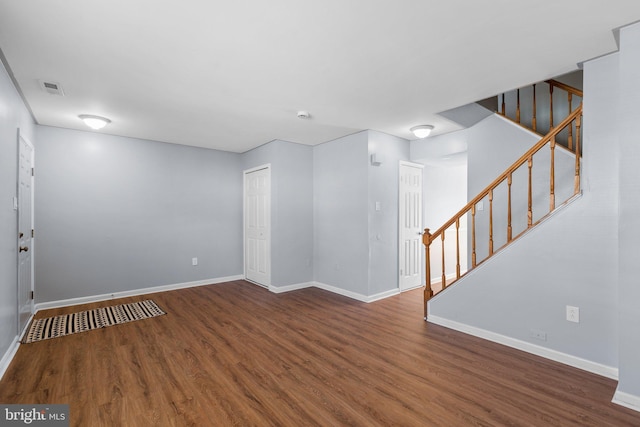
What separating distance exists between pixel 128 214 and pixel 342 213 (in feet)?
10.7

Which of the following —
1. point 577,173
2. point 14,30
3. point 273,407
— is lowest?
point 273,407

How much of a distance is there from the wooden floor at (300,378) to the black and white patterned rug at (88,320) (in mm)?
203

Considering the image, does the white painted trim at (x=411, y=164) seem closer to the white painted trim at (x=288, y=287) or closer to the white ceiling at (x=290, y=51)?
the white ceiling at (x=290, y=51)

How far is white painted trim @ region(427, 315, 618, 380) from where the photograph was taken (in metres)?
2.40

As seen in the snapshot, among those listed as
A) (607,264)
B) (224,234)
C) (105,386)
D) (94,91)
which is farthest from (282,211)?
(607,264)

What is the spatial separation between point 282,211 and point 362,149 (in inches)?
62.7

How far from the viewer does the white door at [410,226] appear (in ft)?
16.1

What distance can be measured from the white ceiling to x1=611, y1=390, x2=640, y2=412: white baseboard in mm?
2417

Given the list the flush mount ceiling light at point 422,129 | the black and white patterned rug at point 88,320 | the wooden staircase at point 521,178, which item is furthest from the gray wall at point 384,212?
the black and white patterned rug at point 88,320

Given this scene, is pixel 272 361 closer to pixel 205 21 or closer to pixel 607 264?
pixel 205 21

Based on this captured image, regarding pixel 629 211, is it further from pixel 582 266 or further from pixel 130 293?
pixel 130 293

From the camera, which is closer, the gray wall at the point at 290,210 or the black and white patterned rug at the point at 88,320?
the black and white patterned rug at the point at 88,320

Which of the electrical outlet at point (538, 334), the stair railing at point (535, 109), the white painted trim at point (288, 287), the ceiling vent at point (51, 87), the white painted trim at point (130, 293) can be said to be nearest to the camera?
the electrical outlet at point (538, 334)

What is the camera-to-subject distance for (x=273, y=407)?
203 cm
